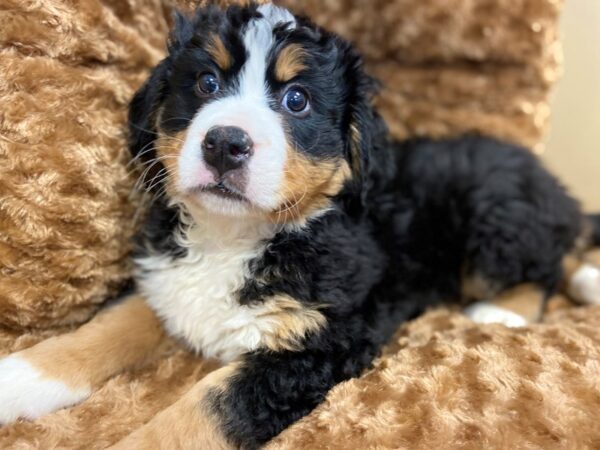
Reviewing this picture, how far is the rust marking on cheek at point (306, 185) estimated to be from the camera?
6.42 ft

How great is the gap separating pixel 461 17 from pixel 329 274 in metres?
1.57

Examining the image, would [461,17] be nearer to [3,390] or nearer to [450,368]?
[450,368]

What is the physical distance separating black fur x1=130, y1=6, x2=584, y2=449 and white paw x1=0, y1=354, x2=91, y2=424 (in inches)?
21.1

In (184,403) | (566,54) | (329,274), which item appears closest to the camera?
(184,403)

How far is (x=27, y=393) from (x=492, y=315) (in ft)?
6.15

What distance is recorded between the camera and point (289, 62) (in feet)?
6.73

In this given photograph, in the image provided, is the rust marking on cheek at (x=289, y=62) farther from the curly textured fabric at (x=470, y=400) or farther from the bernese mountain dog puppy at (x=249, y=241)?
the curly textured fabric at (x=470, y=400)

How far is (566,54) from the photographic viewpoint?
410cm

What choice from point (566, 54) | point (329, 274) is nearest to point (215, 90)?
point (329, 274)

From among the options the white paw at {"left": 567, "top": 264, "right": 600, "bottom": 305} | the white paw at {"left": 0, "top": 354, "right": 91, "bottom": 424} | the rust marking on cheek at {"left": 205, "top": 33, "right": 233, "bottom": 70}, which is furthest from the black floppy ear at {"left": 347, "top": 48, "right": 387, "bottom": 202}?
the white paw at {"left": 567, "top": 264, "right": 600, "bottom": 305}

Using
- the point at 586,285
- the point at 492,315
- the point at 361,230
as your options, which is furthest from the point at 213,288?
the point at 586,285

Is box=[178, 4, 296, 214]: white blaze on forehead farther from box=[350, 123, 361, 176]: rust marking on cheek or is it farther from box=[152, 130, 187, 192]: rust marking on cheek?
box=[350, 123, 361, 176]: rust marking on cheek

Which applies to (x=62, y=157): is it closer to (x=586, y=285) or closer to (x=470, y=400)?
(x=470, y=400)

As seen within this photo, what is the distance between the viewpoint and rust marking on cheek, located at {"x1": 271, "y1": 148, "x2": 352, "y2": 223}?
6.42 ft
